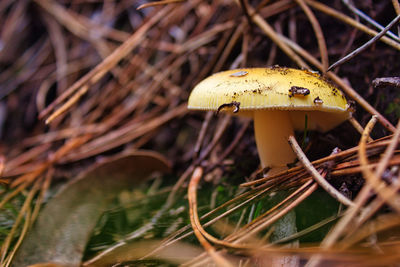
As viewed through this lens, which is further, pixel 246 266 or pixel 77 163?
pixel 77 163

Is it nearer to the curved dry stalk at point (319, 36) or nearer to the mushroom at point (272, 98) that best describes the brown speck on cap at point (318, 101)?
the mushroom at point (272, 98)

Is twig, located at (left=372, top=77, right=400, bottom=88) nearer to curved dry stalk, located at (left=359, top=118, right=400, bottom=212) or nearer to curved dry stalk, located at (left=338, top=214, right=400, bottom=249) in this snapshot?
curved dry stalk, located at (left=359, top=118, right=400, bottom=212)

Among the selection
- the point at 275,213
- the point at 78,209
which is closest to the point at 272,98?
the point at 275,213

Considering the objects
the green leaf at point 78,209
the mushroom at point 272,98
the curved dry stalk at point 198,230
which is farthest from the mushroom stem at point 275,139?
the green leaf at point 78,209

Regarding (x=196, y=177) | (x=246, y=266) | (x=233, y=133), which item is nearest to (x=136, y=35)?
(x=233, y=133)

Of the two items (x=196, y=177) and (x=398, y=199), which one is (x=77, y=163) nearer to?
(x=196, y=177)

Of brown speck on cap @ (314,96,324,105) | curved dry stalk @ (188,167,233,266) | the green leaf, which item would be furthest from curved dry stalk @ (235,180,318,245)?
A: the green leaf
